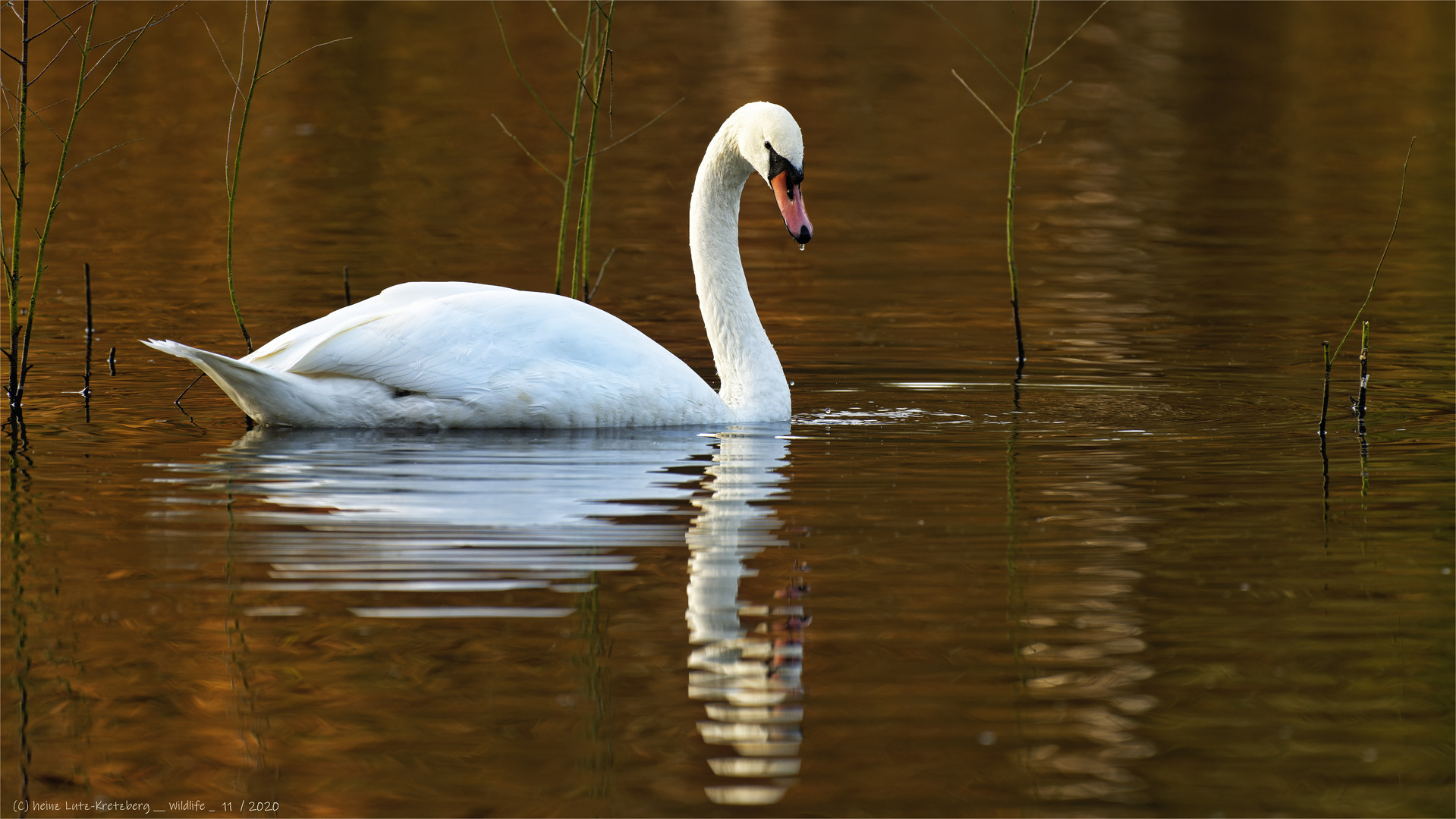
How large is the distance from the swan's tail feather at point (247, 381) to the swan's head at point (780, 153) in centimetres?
254

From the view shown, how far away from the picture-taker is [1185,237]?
17438 mm

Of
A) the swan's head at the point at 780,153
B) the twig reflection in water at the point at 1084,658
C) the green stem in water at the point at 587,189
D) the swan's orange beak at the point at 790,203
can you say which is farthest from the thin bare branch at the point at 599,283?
the twig reflection in water at the point at 1084,658

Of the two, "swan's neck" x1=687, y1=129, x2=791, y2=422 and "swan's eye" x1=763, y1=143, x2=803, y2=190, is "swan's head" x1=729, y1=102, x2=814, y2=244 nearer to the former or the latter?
"swan's eye" x1=763, y1=143, x2=803, y2=190

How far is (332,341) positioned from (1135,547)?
3968mm

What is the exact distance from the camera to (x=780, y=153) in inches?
382

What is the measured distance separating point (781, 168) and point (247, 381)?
111 inches

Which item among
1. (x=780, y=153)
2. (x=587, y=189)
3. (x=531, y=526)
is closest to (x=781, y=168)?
(x=780, y=153)

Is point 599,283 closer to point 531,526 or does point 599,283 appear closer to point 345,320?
point 345,320

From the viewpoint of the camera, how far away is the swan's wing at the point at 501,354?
9.15m

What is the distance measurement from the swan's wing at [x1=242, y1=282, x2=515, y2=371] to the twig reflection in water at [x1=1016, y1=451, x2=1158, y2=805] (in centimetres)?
326

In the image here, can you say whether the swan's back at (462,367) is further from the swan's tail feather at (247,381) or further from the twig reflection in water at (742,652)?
the twig reflection in water at (742,652)

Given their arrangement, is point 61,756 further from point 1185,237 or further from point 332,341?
point 1185,237

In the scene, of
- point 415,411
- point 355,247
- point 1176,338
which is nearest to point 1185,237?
point 1176,338

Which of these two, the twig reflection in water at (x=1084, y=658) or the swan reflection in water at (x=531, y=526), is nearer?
the twig reflection in water at (x=1084, y=658)
